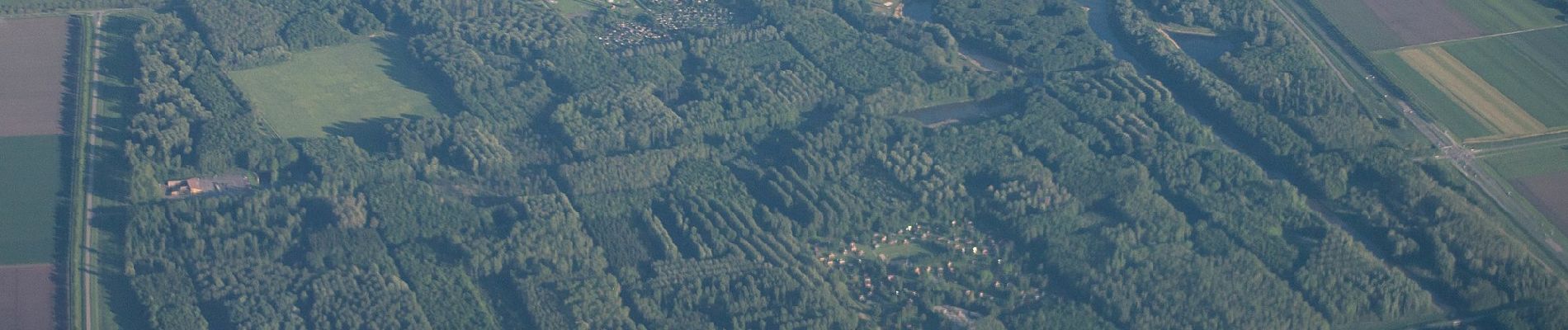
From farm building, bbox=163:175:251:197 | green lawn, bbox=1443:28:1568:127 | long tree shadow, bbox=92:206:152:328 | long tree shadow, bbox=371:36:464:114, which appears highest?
green lawn, bbox=1443:28:1568:127

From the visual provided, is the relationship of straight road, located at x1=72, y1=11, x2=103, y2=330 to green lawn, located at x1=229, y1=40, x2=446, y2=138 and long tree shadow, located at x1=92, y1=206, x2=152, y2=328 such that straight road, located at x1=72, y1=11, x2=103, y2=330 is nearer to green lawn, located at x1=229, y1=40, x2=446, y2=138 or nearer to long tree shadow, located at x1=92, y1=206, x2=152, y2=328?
long tree shadow, located at x1=92, y1=206, x2=152, y2=328

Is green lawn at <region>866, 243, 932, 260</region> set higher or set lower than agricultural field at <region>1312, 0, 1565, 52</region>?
lower

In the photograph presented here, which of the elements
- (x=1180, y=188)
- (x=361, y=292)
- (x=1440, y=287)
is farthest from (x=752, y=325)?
(x=1440, y=287)

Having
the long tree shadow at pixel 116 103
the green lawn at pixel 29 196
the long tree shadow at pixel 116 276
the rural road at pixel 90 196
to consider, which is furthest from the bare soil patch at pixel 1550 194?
the green lawn at pixel 29 196

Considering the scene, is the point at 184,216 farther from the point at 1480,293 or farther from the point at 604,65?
the point at 1480,293

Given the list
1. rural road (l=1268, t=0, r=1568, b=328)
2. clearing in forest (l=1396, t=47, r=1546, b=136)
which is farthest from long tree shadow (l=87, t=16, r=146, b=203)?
clearing in forest (l=1396, t=47, r=1546, b=136)

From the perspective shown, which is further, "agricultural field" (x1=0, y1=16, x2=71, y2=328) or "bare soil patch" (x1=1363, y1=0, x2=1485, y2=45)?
"bare soil patch" (x1=1363, y1=0, x2=1485, y2=45)

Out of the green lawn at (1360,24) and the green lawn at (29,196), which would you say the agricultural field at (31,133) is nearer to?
the green lawn at (29,196)

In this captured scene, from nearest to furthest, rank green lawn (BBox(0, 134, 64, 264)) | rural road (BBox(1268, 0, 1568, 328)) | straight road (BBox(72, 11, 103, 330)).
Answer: straight road (BBox(72, 11, 103, 330)) < green lawn (BBox(0, 134, 64, 264)) < rural road (BBox(1268, 0, 1568, 328))
